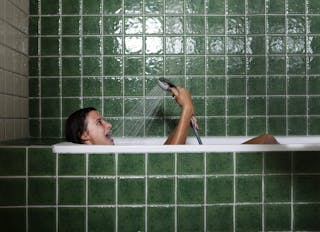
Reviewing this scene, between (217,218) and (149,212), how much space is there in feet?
0.97

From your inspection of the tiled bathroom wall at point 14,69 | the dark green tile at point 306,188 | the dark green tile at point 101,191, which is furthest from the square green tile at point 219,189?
the tiled bathroom wall at point 14,69

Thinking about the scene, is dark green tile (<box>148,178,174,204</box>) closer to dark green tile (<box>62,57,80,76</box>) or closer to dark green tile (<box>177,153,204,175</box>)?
dark green tile (<box>177,153,204,175</box>)

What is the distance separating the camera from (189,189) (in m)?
1.83

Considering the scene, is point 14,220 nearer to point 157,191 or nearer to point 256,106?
point 157,191

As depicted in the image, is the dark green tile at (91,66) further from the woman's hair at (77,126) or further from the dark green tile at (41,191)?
the dark green tile at (41,191)

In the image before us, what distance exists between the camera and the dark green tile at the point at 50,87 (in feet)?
8.70

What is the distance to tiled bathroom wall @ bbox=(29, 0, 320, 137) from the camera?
2.65 meters

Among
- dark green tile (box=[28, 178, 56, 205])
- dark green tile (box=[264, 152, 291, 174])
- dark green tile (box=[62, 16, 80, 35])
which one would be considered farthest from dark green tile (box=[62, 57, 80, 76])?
dark green tile (box=[264, 152, 291, 174])

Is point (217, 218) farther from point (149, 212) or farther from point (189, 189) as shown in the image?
point (149, 212)

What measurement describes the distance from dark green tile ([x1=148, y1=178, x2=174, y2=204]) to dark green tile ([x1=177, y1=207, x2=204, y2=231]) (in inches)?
Answer: 3.3

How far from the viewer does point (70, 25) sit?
265 centimetres

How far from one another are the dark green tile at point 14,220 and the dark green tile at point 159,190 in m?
0.54

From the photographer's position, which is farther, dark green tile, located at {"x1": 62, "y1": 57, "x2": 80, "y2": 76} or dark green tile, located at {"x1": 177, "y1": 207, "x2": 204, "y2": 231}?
dark green tile, located at {"x1": 62, "y1": 57, "x2": 80, "y2": 76}

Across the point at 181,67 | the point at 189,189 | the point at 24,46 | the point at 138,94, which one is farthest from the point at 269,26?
the point at 24,46
